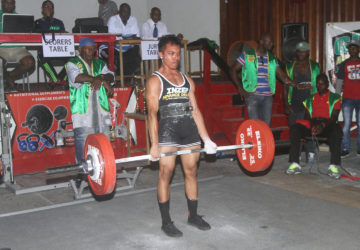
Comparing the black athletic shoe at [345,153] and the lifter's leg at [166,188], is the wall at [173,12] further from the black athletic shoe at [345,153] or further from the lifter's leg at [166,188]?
the lifter's leg at [166,188]

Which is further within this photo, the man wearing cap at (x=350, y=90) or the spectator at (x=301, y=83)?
the man wearing cap at (x=350, y=90)

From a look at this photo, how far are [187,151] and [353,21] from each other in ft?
19.8

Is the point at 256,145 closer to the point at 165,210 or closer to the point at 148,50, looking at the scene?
the point at 165,210

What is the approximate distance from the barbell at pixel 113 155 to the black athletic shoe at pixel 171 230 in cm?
65

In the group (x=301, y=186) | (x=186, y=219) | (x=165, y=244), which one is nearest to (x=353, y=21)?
(x=301, y=186)

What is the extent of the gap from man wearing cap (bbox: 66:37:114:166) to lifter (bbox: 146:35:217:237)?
1.61 m

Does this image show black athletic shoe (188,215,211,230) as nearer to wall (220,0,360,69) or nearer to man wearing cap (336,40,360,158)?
man wearing cap (336,40,360,158)

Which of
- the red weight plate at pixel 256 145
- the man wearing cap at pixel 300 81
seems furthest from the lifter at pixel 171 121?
the man wearing cap at pixel 300 81

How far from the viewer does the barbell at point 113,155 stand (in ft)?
12.7

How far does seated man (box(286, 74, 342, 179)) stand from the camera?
20.7 ft

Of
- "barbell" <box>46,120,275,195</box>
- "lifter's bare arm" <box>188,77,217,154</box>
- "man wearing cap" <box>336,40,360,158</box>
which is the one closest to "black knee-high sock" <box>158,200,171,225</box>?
"barbell" <box>46,120,275,195</box>

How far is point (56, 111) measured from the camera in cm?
686

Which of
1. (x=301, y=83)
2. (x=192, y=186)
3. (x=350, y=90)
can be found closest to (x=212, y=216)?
(x=192, y=186)

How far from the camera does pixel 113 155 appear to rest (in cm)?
393
